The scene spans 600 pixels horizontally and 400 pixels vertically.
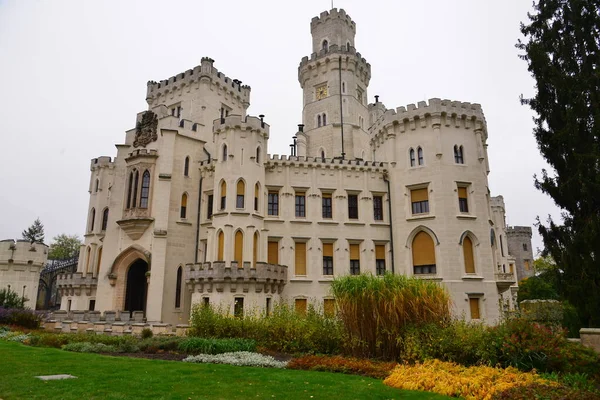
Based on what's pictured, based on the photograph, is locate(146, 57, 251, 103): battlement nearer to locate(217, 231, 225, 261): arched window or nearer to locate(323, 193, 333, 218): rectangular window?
locate(323, 193, 333, 218): rectangular window

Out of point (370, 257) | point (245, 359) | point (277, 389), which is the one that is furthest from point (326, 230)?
point (277, 389)

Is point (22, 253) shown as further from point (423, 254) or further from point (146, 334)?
point (423, 254)

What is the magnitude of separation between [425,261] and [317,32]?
→ 28.4 m

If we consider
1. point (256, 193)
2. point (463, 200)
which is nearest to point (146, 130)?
point (256, 193)

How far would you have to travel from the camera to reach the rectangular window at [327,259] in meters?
31.3

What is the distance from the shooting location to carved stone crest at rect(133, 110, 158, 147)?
106ft

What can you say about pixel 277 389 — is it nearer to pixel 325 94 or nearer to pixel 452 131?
pixel 452 131

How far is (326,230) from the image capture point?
31750 mm

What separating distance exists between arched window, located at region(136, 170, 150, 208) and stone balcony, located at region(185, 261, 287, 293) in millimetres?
6465

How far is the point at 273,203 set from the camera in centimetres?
3189

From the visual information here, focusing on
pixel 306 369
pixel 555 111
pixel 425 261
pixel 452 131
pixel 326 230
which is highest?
pixel 452 131

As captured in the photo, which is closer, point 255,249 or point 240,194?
point 255,249

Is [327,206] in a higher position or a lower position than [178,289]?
higher

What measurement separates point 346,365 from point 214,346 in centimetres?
597
